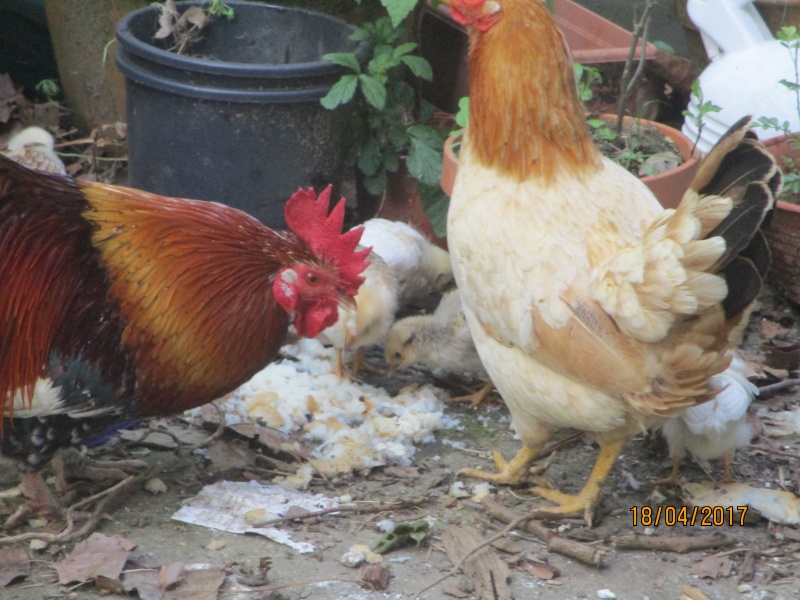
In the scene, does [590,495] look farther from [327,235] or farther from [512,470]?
[327,235]

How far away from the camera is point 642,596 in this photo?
10.2 feet

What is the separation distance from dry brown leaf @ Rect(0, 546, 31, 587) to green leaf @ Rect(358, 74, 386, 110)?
264 centimetres

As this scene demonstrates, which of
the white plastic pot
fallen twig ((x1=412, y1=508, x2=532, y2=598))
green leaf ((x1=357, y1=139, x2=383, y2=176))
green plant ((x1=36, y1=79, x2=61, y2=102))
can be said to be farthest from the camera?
green plant ((x1=36, y1=79, x2=61, y2=102))

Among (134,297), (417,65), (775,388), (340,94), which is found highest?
(417,65)

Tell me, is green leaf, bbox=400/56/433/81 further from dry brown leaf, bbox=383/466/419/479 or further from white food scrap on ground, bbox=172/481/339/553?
white food scrap on ground, bbox=172/481/339/553

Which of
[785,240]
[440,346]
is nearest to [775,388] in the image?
[785,240]

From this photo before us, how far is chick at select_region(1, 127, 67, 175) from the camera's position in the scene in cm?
514

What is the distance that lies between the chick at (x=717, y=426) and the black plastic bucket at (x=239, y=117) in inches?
91.0

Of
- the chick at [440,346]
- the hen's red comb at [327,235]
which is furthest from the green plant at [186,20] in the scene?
the hen's red comb at [327,235]

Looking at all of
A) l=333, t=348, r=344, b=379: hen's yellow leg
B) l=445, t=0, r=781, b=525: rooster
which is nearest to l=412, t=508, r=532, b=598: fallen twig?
l=445, t=0, r=781, b=525: rooster

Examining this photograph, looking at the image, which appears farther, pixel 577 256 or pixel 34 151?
pixel 34 151

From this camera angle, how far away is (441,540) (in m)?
3.40

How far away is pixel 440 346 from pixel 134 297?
174cm

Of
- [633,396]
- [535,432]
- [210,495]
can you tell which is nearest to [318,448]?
[210,495]
